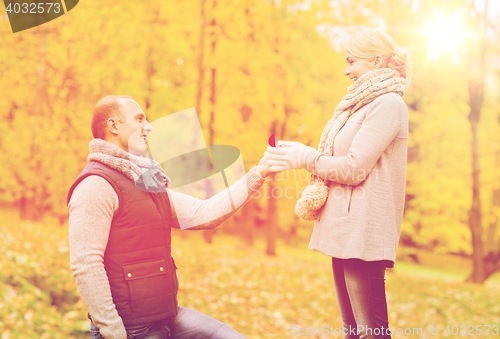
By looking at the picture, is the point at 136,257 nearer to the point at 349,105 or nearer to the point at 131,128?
the point at 131,128

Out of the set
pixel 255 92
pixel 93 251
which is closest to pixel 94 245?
pixel 93 251

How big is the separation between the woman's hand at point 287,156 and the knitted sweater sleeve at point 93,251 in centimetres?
83

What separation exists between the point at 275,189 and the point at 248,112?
2.64 m

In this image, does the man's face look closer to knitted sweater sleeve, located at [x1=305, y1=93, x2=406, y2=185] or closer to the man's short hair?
the man's short hair

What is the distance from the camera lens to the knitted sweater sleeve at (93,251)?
63.8 inches

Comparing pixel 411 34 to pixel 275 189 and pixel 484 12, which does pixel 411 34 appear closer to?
pixel 484 12

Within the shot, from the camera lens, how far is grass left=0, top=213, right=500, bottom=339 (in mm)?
3766

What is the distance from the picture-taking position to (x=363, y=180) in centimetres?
178

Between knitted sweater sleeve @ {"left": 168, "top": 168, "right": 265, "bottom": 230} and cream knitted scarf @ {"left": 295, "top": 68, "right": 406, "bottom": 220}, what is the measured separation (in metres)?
0.35

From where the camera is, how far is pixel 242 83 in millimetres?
9906

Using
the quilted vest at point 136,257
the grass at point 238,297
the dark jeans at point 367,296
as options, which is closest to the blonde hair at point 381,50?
the dark jeans at point 367,296

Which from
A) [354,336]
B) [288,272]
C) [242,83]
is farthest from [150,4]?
[354,336]

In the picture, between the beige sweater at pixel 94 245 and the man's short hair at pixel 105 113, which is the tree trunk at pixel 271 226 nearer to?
the man's short hair at pixel 105 113

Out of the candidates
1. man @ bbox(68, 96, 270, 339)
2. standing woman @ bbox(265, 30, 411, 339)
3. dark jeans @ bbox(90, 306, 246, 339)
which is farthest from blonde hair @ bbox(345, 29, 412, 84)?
dark jeans @ bbox(90, 306, 246, 339)
